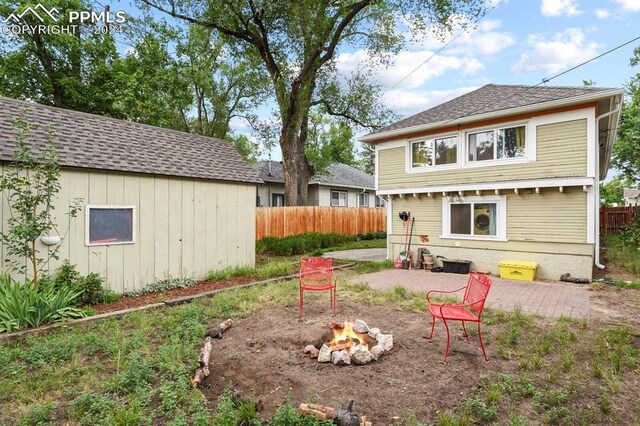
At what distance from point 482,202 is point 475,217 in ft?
1.61

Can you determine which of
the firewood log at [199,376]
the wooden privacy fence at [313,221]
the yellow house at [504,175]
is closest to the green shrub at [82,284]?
the firewood log at [199,376]

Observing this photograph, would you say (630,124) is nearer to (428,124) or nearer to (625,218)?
(625,218)

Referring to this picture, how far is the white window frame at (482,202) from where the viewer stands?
31.3 ft

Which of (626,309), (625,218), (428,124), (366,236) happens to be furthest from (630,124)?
(626,309)

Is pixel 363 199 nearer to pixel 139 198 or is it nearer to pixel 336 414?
pixel 139 198

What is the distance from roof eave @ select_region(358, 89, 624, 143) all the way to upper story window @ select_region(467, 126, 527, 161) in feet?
1.81

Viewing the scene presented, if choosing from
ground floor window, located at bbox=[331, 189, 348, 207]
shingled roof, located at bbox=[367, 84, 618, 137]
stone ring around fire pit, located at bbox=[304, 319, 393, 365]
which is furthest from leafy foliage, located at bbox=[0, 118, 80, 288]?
ground floor window, located at bbox=[331, 189, 348, 207]

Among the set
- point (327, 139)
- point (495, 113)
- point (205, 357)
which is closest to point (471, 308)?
point (205, 357)

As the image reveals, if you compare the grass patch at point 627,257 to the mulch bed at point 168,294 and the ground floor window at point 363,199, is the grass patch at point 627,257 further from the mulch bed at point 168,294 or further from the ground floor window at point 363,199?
the ground floor window at point 363,199

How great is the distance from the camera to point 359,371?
144 inches

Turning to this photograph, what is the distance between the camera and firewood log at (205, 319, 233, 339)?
4.76 m

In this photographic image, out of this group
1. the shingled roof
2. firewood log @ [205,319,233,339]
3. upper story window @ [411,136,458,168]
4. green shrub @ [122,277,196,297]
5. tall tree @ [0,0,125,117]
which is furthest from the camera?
tall tree @ [0,0,125,117]

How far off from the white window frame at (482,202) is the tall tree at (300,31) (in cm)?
857

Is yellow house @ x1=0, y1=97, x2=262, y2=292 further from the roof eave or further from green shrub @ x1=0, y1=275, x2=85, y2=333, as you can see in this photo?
the roof eave
